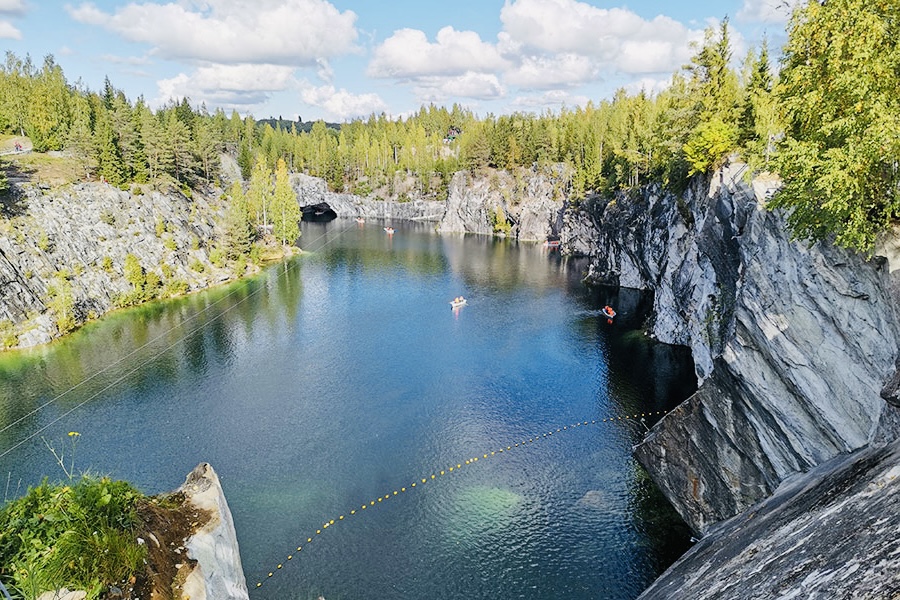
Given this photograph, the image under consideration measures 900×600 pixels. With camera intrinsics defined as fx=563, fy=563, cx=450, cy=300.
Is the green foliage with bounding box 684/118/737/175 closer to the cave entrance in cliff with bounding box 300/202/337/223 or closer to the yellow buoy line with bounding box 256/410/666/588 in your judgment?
the yellow buoy line with bounding box 256/410/666/588

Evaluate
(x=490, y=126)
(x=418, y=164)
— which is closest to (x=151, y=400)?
(x=490, y=126)

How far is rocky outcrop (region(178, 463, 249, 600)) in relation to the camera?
1312 cm

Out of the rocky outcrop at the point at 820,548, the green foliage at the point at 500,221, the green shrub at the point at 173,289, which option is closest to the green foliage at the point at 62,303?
the green shrub at the point at 173,289

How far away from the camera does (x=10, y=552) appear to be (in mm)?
10984

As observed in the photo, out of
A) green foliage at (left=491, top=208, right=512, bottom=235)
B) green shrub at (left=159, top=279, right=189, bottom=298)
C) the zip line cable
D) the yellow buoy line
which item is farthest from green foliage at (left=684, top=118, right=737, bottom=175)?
green foliage at (left=491, top=208, right=512, bottom=235)

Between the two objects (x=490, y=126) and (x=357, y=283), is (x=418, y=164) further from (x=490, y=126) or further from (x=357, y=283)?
(x=357, y=283)

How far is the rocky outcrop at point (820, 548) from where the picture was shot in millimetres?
8453

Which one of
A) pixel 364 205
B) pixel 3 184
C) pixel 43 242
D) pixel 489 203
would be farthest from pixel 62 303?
pixel 364 205

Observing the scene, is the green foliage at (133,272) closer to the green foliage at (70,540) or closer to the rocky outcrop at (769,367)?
the rocky outcrop at (769,367)

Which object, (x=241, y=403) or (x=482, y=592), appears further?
(x=241, y=403)

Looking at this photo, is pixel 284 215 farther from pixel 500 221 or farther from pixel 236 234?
pixel 500 221

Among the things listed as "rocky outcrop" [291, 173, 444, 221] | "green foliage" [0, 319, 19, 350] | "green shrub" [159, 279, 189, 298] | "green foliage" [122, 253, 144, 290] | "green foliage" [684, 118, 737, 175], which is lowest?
"green foliage" [0, 319, 19, 350]

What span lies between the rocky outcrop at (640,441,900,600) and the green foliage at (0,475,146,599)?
12569 mm

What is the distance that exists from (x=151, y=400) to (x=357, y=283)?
44655mm
